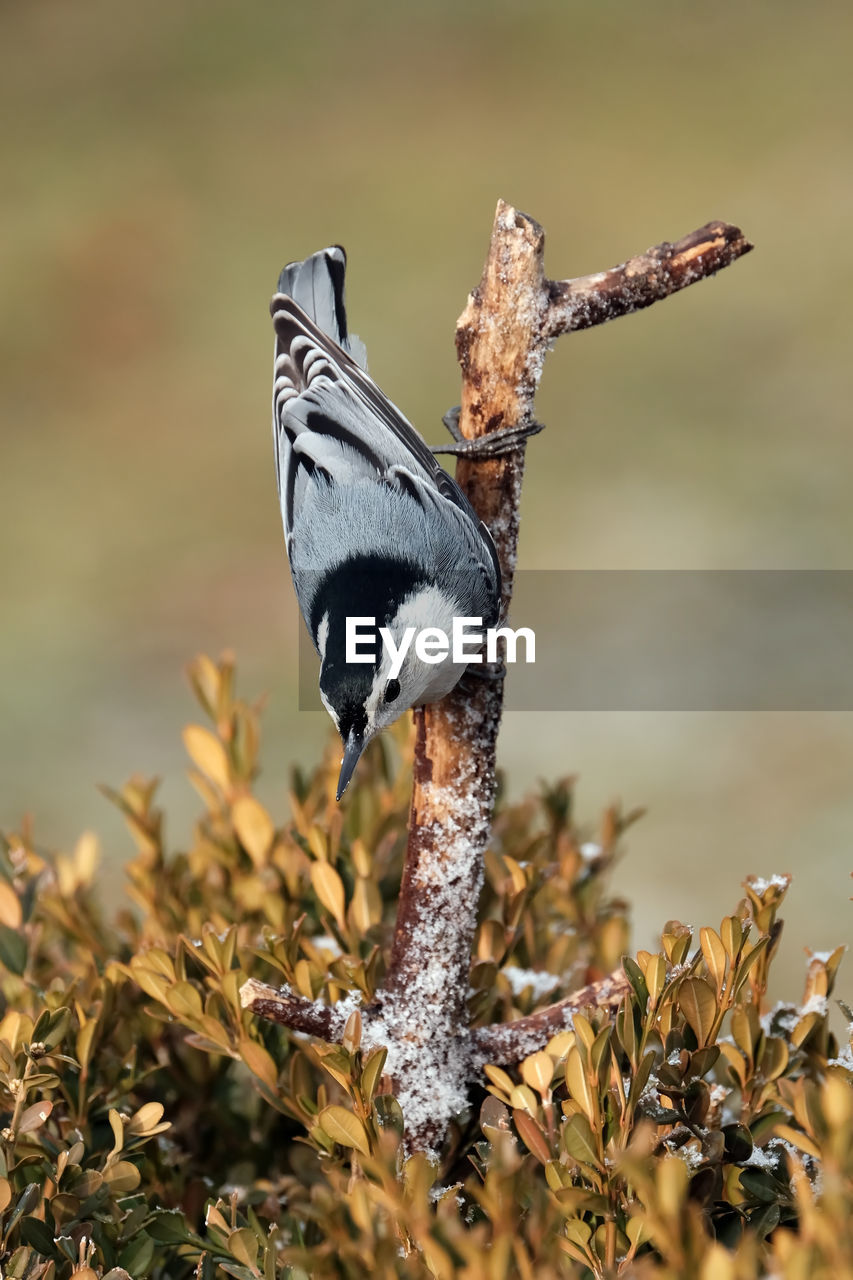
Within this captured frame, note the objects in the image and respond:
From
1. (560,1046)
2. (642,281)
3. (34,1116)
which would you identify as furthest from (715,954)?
(642,281)

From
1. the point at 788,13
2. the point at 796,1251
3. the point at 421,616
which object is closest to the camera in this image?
the point at 796,1251

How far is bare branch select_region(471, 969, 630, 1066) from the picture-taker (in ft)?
4.85

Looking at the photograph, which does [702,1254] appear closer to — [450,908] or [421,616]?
[450,908]

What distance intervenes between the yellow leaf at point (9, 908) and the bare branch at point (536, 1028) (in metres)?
0.66

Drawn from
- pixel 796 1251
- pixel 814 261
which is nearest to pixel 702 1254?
pixel 796 1251

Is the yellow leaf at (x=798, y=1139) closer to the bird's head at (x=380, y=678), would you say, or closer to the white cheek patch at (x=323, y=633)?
the bird's head at (x=380, y=678)

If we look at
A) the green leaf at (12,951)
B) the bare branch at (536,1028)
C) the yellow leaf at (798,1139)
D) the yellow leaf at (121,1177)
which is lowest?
the yellow leaf at (121,1177)

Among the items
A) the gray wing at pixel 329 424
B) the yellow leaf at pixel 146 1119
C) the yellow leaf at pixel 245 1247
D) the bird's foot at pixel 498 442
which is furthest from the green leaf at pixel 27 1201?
the gray wing at pixel 329 424

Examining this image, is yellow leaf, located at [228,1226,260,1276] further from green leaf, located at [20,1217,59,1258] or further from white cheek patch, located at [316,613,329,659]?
white cheek patch, located at [316,613,329,659]

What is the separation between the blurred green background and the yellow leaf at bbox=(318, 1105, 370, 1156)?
2611mm

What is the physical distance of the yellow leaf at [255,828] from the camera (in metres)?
1.84

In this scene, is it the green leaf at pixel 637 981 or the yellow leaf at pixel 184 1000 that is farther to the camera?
the yellow leaf at pixel 184 1000

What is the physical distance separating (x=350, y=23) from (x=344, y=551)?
8503 millimetres

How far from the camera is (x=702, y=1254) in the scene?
3.05 feet
